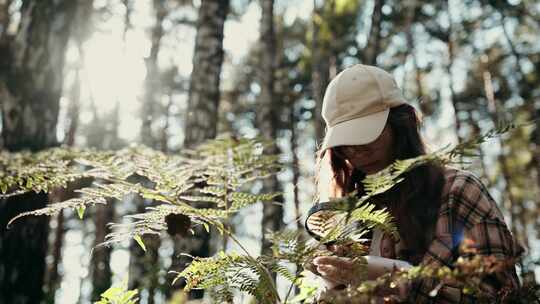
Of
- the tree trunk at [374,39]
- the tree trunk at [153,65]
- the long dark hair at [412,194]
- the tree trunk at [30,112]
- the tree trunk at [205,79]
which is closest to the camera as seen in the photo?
the long dark hair at [412,194]

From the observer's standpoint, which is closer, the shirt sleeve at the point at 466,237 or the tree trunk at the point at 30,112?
the shirt sleeve at the point at 466,237

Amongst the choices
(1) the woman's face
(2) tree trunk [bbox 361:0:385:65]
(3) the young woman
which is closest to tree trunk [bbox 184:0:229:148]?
(3) the young woman

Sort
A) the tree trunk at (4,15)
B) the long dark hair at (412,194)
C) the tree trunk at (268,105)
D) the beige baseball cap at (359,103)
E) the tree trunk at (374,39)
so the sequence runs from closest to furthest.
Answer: the long dark hair at (412,194)
the beige baseball cap at (359,103)
the tree trunk at (374,39)
the tree trunk at (268,105)
the tree trunk at (4,15)

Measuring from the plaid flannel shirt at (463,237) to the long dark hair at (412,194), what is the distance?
4cm

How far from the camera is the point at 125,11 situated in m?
15.7

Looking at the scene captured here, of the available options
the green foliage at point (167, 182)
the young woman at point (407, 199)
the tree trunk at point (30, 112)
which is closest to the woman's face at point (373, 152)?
the young woman at point (407, 199)

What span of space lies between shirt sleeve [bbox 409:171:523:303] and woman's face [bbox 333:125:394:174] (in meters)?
0.29

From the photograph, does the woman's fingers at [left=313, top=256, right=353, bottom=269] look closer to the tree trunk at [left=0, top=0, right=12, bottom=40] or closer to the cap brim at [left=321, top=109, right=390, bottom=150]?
the cap brim at [left=321, top=109, right=390, bottom=150]

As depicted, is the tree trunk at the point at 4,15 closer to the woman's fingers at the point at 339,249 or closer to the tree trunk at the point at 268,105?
the tree trunk at the point at 268,105

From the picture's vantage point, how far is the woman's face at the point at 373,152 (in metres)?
1.68

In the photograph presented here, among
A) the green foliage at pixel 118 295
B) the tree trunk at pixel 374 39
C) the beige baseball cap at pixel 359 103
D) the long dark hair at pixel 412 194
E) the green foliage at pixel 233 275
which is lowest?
the green foliage at pixel 118 295

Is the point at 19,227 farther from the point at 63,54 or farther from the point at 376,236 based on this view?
the point at 376,236

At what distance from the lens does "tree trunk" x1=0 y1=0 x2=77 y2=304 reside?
3.61 metres

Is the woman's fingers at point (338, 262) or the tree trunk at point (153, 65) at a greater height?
the tree trunk at point (153, 65)
